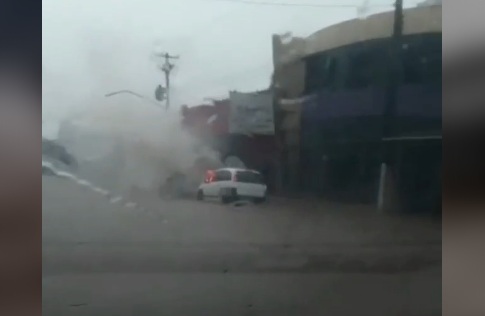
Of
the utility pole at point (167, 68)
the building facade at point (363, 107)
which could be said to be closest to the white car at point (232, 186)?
the building facade at point (363, 107)

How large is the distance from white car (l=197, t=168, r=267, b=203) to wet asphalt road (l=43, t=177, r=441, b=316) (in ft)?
0.12

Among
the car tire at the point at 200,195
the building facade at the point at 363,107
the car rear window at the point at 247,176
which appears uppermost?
the building facade at the point at 363,107

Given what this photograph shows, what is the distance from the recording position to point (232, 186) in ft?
7.36

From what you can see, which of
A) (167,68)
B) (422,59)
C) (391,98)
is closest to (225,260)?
(167,68)

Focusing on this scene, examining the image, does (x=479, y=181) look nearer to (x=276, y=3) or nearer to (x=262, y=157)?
(x=262, y=157)

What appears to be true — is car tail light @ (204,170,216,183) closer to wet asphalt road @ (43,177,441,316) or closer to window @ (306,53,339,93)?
wet asphalt road @ (43,177,441,316)

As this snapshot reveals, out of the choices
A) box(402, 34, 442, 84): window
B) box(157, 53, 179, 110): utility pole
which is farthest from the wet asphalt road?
box(402, 34, 442, 84): window

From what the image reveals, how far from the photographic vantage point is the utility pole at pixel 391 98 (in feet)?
7.68

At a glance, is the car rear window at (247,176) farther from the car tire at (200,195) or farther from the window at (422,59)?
the window at (422,59)

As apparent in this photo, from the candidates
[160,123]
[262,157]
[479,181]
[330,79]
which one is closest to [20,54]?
[160,123]

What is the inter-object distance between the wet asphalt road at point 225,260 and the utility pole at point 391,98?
0.13m

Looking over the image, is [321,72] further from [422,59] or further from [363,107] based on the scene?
[422,59]

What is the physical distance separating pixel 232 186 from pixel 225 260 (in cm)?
25

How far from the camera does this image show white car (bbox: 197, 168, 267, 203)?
2.22 metres
